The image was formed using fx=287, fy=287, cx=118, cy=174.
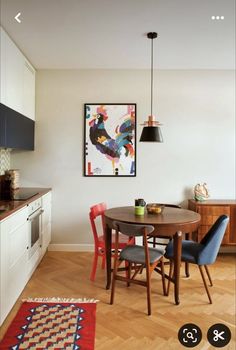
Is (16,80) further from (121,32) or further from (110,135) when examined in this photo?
(110,135)

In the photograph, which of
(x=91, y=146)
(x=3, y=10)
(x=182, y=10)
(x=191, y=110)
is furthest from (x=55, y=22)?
(x=191, y=110)

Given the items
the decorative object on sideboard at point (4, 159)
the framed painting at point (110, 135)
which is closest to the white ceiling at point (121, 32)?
the framed painting at point (110, 135)

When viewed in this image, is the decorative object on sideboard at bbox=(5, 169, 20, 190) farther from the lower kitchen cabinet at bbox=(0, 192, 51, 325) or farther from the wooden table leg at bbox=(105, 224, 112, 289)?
the wooden table leg at bbox=(105, 224, 112, 289)

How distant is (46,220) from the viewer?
3.83 m

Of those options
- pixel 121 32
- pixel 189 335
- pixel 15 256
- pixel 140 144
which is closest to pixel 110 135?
pixel 140 144

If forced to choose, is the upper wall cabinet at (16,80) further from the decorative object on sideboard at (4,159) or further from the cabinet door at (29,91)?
the decorative object on sideboard at (4,159)

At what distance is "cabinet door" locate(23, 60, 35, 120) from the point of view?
361 cm

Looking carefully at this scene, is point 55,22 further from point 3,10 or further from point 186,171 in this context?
point 186,171

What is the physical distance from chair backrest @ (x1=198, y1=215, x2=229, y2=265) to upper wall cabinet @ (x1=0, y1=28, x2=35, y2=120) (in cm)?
235

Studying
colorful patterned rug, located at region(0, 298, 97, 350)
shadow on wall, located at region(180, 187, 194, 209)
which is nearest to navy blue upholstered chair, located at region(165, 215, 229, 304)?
colorful patterned rug, located at region(0, 298, 97, 350)

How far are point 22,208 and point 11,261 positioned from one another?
514 mm

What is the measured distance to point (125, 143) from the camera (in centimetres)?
406

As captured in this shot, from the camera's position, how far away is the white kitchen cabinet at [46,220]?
3659 millimetres

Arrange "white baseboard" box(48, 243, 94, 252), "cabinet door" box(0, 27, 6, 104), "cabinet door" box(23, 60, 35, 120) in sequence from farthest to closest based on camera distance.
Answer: "white baseboard" box(48, 243, 94, 252)
"cabinet door" box(23, 60, 35, 120)
"cabinet door" box(0, 27, 6, 104)
